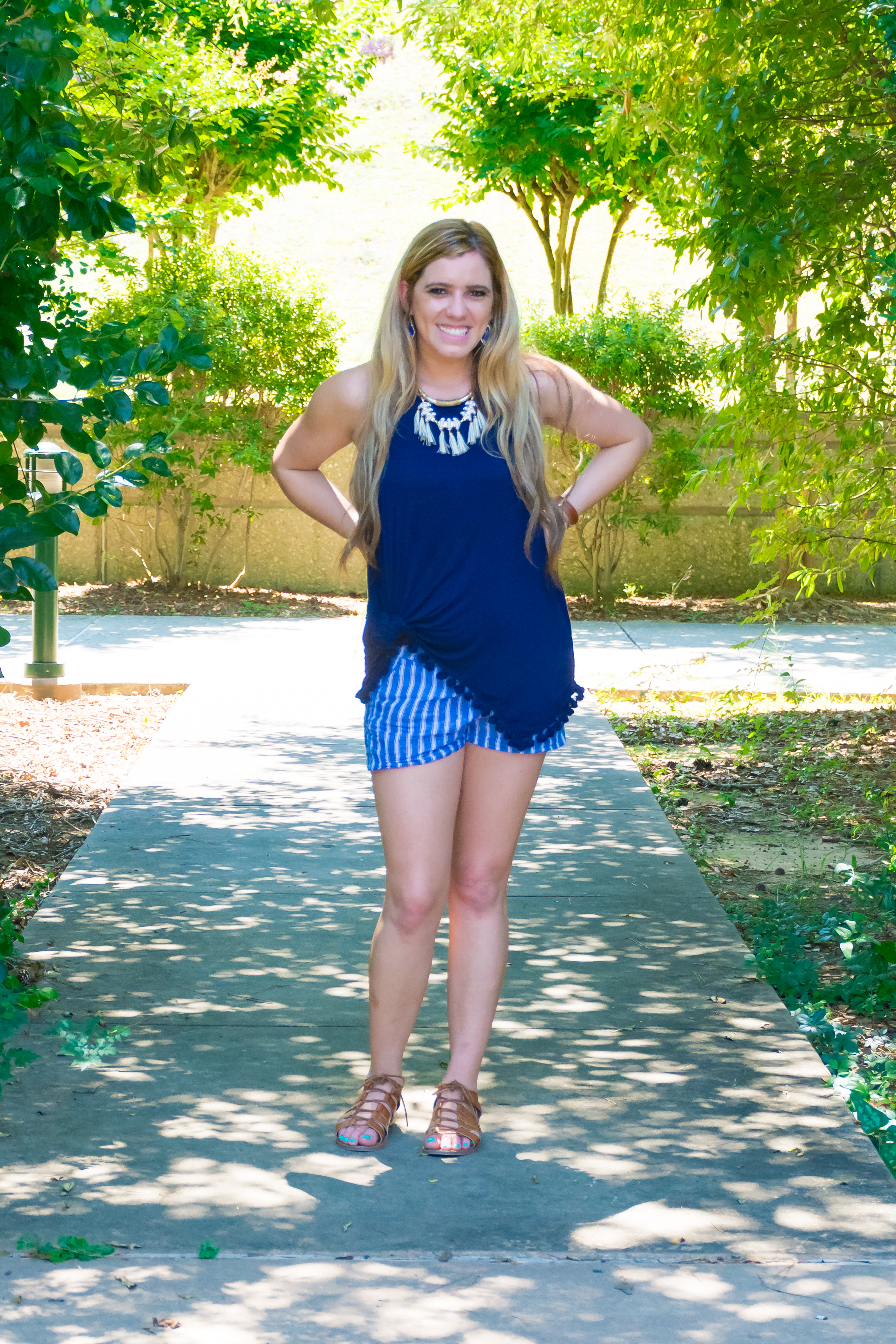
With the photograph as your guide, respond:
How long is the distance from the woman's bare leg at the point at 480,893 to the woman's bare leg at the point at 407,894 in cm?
4

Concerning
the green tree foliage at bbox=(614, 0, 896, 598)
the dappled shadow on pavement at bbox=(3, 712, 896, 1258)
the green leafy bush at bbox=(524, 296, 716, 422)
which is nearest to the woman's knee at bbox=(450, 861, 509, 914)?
the dappled shadow on pavement at bbox=(3, 712, 896, 1258)

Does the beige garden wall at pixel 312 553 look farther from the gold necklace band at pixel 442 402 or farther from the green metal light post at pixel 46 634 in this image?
the gold necklace band at pixel 442 402

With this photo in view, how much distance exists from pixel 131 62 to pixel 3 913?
3201 mm

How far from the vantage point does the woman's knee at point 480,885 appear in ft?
10.9

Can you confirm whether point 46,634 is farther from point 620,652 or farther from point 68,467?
point 68,467

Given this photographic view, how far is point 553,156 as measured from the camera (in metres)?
14.2

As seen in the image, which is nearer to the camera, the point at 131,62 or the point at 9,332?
the point at 9,332

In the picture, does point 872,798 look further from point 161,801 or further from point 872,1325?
point 872,1325

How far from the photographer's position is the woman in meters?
3.17

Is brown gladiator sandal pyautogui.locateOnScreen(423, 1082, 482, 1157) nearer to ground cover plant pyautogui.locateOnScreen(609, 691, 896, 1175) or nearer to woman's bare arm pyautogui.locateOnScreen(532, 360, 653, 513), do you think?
ground cover plant pyautogui.locateOnScreen(609, 691, 896, 1175)

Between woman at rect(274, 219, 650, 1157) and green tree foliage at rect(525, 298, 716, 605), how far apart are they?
8618 mm

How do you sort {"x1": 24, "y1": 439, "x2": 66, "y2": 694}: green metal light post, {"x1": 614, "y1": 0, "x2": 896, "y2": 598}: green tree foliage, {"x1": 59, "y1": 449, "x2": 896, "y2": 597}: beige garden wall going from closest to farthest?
{"x1": 614, "y1": 0, "x2": 896, "y2": 598}: green tree foliage, {"x1": 24, "y1": 439, "x2": 66, "y2": 694}: green metal light post, {"x1": 59, "y1": 449, "x2": 896, "y2": 597}: beige garden wall

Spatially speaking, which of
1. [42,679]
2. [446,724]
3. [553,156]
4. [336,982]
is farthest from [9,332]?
[553,156]

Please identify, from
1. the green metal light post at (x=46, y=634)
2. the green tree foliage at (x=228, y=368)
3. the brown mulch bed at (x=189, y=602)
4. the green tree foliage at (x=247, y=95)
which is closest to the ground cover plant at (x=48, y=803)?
the green metal light post at (x=46, y=634)
